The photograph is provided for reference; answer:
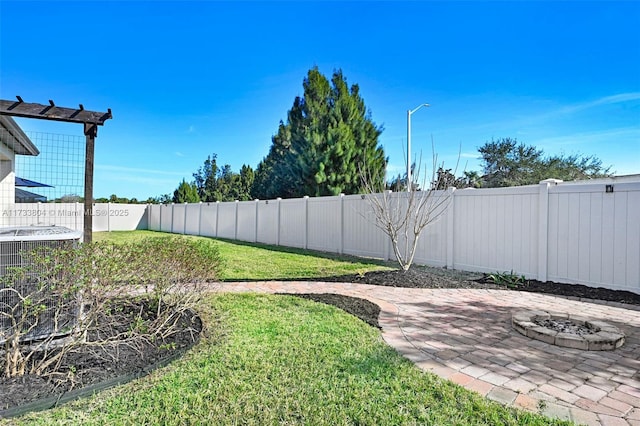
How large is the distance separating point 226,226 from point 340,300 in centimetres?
1261

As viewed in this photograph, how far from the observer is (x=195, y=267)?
3.78 meters

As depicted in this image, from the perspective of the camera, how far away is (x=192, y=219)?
1966 centimetres

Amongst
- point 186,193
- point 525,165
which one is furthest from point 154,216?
point 525,165

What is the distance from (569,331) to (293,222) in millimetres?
9871

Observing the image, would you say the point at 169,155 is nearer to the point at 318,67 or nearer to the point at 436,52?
the point at 318,67

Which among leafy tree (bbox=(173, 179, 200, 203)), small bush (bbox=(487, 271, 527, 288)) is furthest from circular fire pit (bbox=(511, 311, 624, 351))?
leafy tree (bbox=(173, 179, 200, 203))

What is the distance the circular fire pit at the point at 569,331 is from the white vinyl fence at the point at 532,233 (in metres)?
2.17

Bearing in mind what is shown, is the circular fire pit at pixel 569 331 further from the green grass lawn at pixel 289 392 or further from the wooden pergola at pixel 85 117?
the wooden pergola at pixel 85 117

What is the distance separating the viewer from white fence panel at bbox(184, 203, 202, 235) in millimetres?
19219

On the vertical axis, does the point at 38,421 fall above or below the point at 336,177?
below

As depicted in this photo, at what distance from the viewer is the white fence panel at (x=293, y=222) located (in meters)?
12.4

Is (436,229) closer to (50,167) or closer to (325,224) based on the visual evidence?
(325,224)

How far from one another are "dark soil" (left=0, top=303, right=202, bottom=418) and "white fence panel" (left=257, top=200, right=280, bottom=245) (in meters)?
10.2

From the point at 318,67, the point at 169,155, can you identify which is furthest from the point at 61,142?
the point at 318,67
